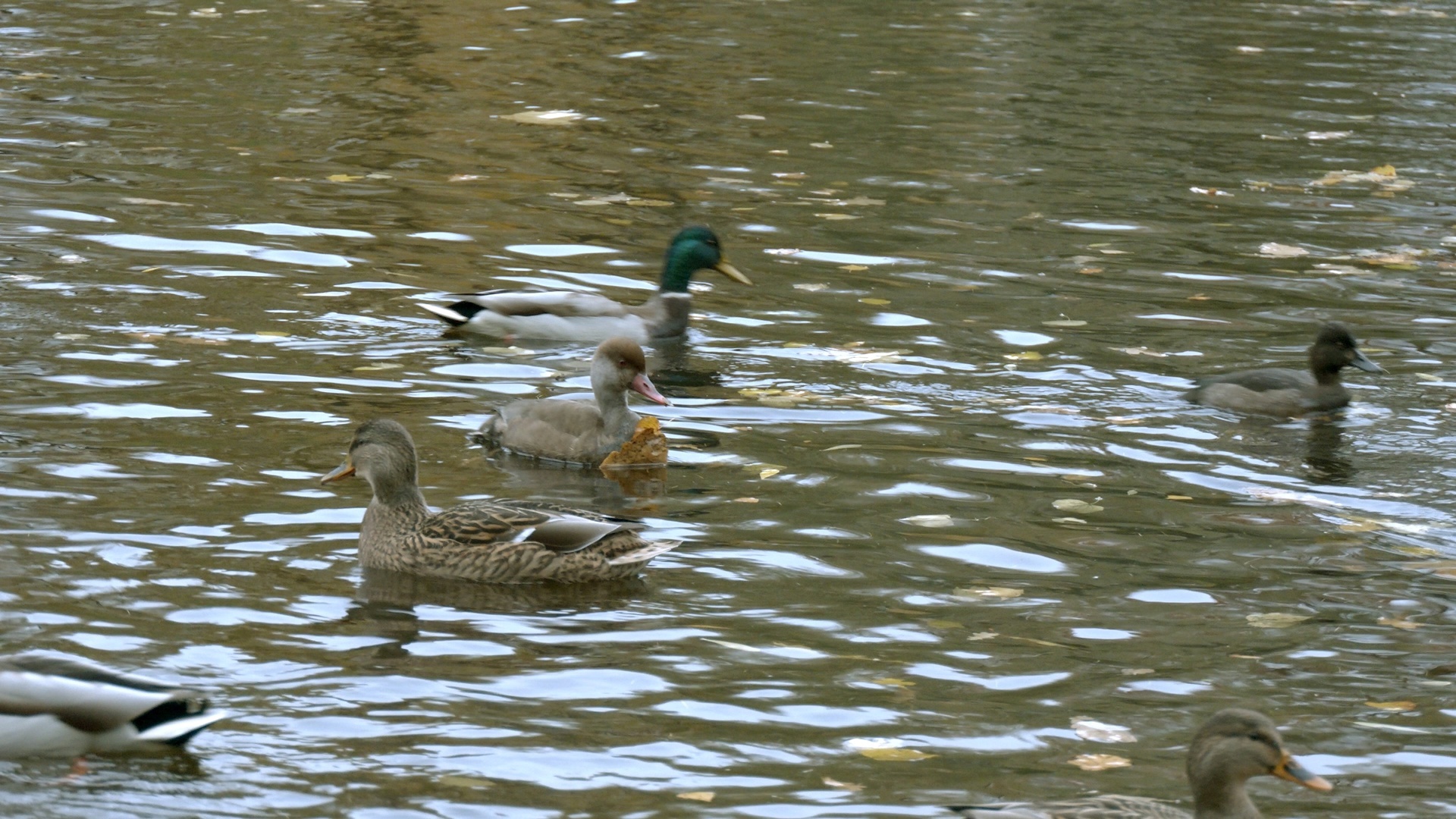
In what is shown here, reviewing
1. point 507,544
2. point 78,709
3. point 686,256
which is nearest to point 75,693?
point 78,709

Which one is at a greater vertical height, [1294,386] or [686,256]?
[686,256]

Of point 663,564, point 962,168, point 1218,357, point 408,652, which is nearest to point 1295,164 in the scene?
point 962,168

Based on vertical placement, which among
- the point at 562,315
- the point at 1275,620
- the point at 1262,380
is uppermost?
the point at 562,315

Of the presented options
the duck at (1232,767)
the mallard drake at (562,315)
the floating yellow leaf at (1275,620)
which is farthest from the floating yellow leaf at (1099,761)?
the mallard drake at (562,315)

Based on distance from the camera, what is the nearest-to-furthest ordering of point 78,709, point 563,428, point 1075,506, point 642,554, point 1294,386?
point 78,709 < point 642,554 < point 1075,506 < point 563,428 < point 1294,386

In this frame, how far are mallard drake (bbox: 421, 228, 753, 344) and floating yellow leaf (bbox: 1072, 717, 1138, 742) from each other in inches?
205

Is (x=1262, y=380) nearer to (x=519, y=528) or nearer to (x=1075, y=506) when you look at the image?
(x=1075, y=506)

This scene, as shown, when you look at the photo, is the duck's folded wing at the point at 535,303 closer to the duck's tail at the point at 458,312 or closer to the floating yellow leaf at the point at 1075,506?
the duck's tail at the point at 458,312

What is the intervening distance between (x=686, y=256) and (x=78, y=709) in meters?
7.01

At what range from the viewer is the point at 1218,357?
1153cm

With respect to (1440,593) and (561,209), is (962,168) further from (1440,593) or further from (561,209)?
(1440,593)

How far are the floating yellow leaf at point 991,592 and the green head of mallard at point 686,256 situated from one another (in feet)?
16.3

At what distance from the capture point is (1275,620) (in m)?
7.47

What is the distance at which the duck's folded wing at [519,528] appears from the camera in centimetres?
776
